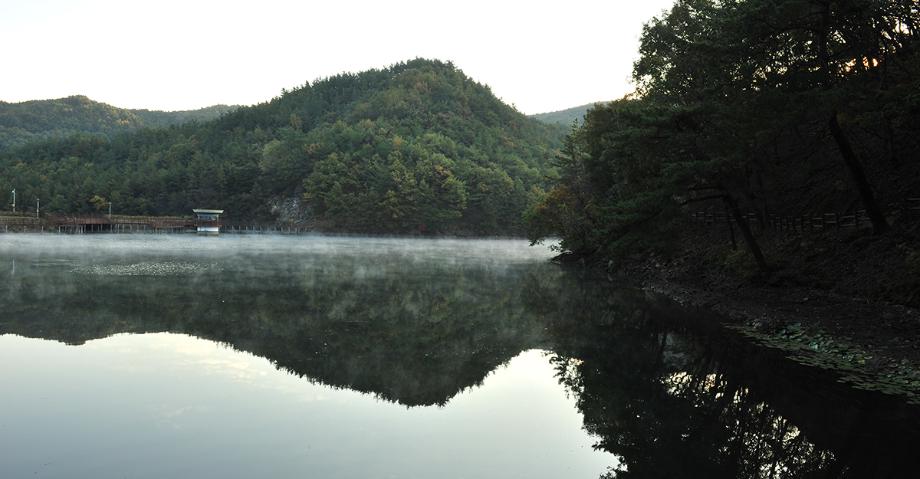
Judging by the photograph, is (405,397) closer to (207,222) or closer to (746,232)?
(746,232)

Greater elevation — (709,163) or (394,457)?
(709,163)

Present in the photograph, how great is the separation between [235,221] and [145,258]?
392 ft

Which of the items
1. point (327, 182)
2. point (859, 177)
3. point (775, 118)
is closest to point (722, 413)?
point (775, 118)

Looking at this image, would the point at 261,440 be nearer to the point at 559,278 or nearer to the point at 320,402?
the point at 320,402

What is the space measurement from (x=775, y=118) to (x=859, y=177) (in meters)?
4.52

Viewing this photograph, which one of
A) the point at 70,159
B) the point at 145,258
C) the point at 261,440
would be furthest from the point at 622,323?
the point at 70,159

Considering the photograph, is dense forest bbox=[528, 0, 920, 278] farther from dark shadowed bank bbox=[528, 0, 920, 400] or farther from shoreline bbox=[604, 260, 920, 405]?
shoreline bbox=[604, 260, 920, 405]

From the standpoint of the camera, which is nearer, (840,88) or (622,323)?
(840,88)

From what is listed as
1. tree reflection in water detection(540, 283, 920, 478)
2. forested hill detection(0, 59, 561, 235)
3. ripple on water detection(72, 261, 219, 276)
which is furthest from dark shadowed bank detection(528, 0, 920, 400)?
forested hill detection(0, 59, 561, 235)

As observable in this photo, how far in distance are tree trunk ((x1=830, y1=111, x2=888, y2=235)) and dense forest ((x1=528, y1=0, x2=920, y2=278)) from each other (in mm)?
51

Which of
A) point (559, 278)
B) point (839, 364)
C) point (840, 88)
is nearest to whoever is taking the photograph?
point (839, 364)

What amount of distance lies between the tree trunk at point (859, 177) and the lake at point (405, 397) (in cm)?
761

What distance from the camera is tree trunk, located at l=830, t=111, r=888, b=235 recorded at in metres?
22.5

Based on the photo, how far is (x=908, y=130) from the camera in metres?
27.2
